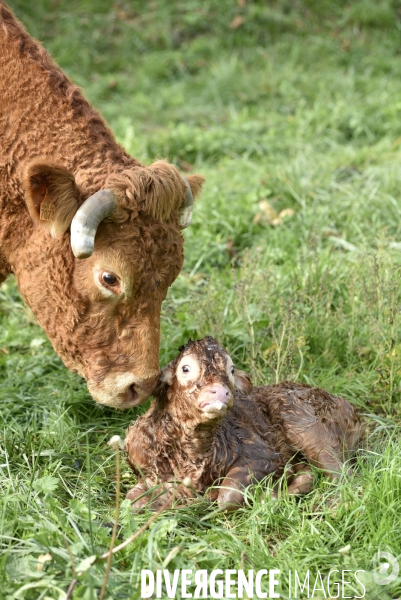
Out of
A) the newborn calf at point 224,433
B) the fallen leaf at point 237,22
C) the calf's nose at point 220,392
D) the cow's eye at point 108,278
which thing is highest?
the cow's eye at point 108,278

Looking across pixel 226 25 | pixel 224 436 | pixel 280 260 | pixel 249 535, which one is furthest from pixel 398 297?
pixel 226 25

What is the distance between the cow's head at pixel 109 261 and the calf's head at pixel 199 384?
11 centimetres

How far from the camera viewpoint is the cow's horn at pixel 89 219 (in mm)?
3828

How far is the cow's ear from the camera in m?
3.87

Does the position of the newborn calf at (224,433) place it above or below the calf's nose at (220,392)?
below

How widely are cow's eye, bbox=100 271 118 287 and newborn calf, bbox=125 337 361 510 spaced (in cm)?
50

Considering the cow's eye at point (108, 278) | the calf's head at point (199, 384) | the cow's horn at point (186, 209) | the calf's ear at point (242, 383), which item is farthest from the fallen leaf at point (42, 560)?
the cow's horn at point (186, 209)

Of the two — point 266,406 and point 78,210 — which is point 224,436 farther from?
point 78,210

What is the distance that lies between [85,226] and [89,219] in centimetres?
4

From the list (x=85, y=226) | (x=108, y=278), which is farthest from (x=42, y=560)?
(x=85, y=226)

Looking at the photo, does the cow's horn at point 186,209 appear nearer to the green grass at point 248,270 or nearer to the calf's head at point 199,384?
the calf's head at point 199,384

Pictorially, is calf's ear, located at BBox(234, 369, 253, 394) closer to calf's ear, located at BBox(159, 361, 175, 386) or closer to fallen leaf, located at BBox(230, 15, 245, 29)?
calf's ear, located at BBox(159, 361, 175, 386)

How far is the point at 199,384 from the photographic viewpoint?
3.94 metres

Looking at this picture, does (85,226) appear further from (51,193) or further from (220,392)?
(220,392)
